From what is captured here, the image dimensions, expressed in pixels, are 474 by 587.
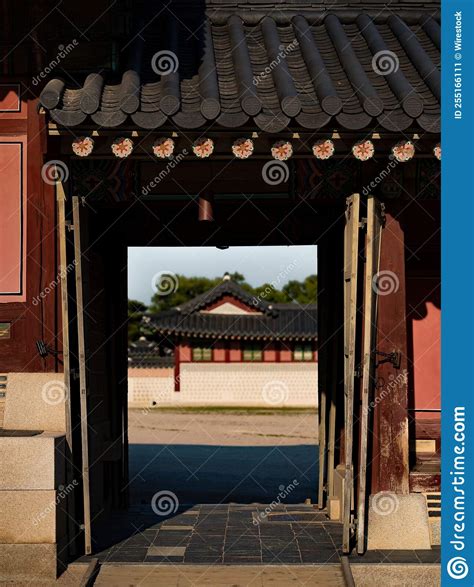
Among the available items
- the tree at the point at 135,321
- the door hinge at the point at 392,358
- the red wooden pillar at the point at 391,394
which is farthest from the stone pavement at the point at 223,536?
the tree at the point at 135,321

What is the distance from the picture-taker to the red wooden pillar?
787cm

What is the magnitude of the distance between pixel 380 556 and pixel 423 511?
2.00 ft

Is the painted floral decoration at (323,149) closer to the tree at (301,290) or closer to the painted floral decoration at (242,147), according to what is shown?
the painted floral decoration at (242,147)

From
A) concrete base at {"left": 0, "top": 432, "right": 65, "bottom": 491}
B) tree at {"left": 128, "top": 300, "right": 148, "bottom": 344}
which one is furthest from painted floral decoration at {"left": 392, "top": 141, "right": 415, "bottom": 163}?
tree at {"left": 128, "top": 300, "right": 148, "bottom": 344}

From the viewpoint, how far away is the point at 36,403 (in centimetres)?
784

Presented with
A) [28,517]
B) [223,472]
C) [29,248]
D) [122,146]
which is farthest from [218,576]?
[223,472]

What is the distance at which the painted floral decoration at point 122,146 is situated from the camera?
7146 mm

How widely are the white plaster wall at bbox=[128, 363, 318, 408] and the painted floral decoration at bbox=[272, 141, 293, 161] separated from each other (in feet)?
122

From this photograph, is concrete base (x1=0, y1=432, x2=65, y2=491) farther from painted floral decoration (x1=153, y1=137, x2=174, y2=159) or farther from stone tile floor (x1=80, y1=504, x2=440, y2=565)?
painted floral decoration (x1=153, y1=137, x2=174, y2=159)

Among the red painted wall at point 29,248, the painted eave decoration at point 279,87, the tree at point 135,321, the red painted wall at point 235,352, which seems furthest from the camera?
the tree at point 135,321

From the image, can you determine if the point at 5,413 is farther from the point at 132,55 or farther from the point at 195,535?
the point at 132,55

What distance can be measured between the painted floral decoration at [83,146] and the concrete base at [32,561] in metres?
3.44

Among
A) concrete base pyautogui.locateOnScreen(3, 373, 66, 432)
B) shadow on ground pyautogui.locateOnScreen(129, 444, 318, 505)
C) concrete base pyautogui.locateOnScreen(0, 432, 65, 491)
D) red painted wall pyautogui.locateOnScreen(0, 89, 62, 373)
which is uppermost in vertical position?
red painted wall pyautogui.locateOnScreen(0, 89, 62, 373)

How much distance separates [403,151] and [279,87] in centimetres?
124
